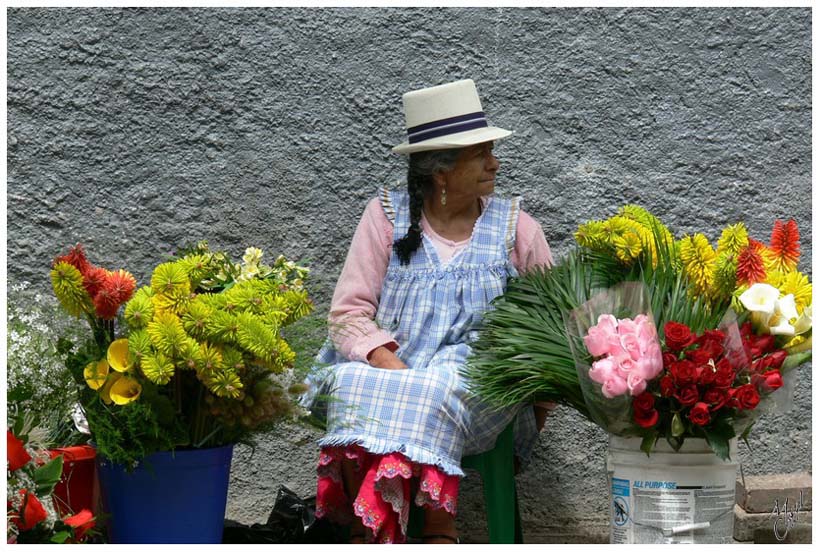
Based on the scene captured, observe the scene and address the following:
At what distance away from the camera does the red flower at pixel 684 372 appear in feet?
10.1

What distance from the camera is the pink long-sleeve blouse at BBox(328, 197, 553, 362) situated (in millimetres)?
3883

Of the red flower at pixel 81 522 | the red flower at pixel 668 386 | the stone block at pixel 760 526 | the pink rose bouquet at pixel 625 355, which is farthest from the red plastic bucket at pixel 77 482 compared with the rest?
the stone block at pixel 760 526

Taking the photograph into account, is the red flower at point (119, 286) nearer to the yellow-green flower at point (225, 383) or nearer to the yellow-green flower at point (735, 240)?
the yellow-green flower at point (225, 383)

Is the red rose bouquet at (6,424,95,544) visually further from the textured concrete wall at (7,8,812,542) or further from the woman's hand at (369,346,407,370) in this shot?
the textured concrete wall at (7,8,812,542)

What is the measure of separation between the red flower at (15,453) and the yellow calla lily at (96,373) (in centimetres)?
30

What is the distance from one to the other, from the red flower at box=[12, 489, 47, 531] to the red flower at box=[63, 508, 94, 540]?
109 millimetres

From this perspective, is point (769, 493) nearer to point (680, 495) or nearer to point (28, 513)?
point (680, 495)

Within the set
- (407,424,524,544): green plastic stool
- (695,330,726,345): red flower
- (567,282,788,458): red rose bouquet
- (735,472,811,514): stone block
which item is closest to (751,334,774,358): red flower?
(567,282,788,458): red rose bouquet

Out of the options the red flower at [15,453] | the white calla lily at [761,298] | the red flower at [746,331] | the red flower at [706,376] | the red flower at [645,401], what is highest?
the white calla lily at [761,298]

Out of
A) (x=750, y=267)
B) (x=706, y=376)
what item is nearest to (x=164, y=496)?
(x=706, y=376)

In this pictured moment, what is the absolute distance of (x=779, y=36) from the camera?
4473 millimetres

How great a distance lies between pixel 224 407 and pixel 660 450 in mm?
1310

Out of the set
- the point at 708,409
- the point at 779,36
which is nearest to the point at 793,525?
the point at 708,409
